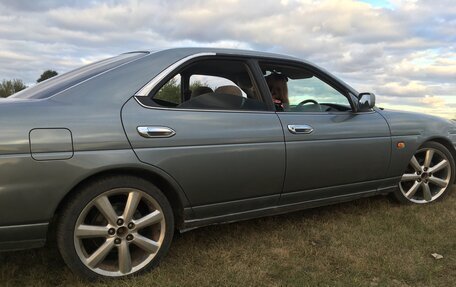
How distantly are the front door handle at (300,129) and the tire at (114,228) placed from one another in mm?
1185

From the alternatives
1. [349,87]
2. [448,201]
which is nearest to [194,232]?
[349,87]

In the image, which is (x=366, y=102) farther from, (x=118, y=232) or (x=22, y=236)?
(x=22, y=236)

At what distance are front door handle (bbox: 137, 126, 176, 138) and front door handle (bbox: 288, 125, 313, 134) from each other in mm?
1043

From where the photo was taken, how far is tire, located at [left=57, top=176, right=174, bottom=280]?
2725mm

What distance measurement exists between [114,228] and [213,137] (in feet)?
2.97

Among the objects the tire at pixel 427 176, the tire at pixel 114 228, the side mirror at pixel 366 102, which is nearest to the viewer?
the tire at pixel 114 228

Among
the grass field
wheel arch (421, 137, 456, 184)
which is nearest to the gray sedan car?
the grass field

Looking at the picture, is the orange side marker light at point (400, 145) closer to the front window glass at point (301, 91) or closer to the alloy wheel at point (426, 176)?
the alloy wheel at point (426, 176)

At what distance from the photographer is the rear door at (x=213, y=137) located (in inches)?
116

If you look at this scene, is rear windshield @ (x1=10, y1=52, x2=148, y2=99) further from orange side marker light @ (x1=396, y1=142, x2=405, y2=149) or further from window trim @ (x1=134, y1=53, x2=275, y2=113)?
orange side marker light @ (x1=396, y1=142, x2=405, y2=149)

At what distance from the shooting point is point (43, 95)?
9.62 ft

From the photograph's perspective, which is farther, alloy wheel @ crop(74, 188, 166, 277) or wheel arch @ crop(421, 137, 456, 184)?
wheel arch @ crop(421, 137, 456, 184)

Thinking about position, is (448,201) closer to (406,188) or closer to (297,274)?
(406,188)

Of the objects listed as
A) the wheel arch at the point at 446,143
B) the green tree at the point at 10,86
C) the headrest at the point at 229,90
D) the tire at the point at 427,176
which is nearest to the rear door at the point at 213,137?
the headrest at the point at 229,90
